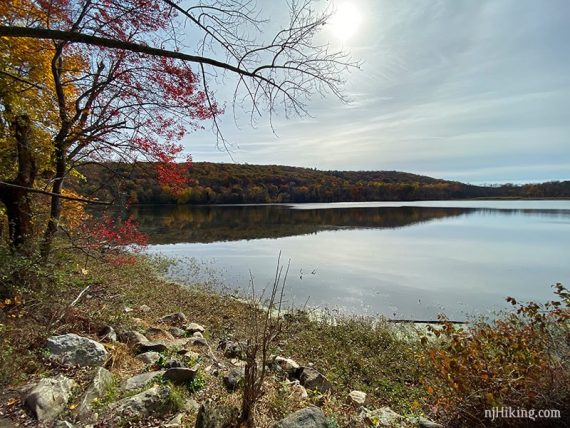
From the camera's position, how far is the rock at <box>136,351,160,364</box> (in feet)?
17.0

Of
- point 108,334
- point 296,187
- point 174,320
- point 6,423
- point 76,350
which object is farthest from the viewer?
point 296,187

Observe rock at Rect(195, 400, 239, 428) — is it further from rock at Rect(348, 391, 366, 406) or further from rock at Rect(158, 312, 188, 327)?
rock at Rect(158, 312, 188, 327)

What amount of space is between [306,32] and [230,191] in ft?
300

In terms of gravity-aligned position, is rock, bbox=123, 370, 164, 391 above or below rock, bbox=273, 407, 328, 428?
below

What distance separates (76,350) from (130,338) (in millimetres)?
1468

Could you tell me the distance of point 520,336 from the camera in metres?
4.45

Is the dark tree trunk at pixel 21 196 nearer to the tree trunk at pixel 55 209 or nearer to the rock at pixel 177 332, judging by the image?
the tree trunk at pixel 55 209

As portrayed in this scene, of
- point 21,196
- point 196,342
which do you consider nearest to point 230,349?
point 196,342

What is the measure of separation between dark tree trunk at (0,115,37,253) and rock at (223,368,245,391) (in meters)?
4.96

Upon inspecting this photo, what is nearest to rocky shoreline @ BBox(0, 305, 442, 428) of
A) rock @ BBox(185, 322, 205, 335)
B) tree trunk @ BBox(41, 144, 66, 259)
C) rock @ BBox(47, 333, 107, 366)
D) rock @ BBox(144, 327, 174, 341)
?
rock @ BBox(47, 333, 107, 366)

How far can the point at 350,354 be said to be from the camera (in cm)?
838

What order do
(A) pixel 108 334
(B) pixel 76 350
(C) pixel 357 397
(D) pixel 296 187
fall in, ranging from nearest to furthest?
(B) pixel 76 350
(A) pixel 108 334
(C) pixel 357 397
(D) pixel 296 187

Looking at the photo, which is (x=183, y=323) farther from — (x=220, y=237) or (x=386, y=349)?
(x=220, y=237)

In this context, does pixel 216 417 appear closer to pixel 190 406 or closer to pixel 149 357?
pixel 190 406
